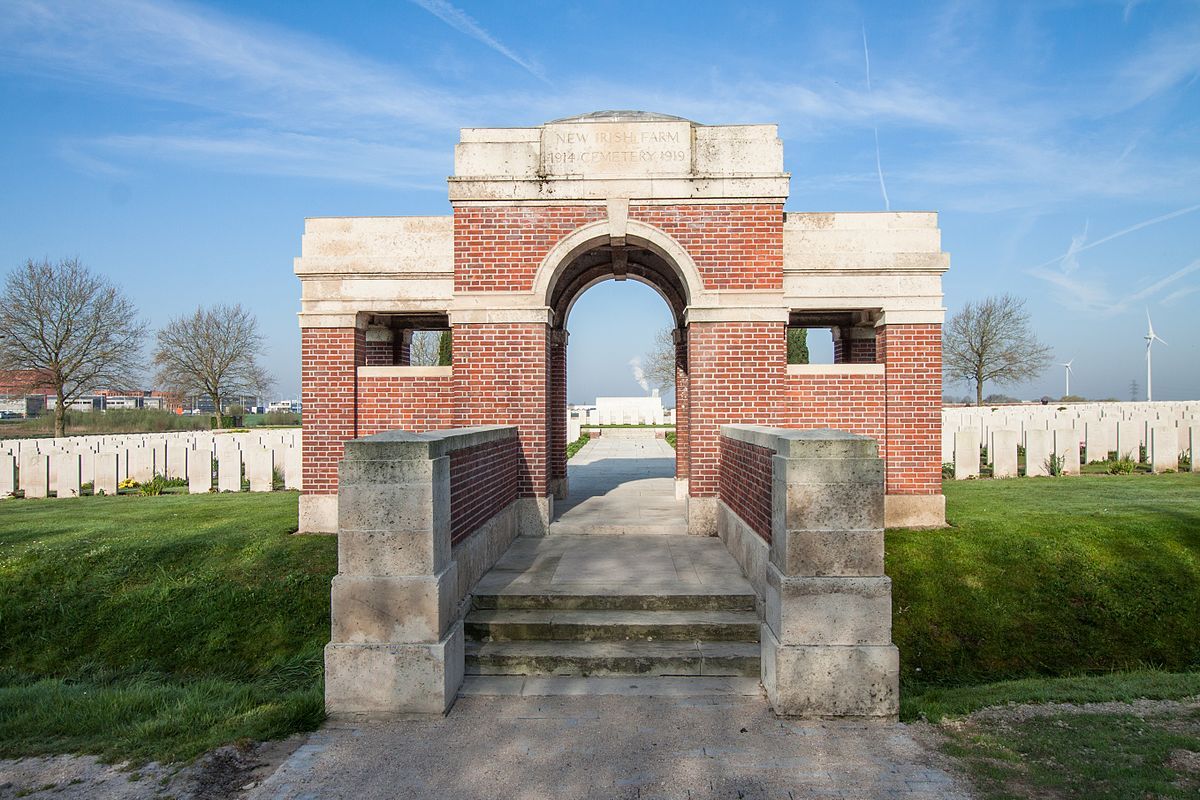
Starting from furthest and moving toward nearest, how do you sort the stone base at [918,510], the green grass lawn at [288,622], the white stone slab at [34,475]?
the white stone slab at [34,475] < the stone base at [918,510] < the green grass lawn at [288,622]

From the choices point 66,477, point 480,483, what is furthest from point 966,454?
point 66,477

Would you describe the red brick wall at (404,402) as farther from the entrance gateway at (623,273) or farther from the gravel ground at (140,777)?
the gravel ground at (140,777)

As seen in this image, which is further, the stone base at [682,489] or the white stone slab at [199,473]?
the white stone slab at [199,473]

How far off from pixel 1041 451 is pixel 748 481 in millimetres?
11419

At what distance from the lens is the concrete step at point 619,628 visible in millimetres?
5355

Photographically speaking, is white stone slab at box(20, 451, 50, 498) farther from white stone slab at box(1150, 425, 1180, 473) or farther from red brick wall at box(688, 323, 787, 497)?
white stone slab at box(1150, 425, 1180, 473)

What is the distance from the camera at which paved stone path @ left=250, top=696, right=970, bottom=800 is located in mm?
3551

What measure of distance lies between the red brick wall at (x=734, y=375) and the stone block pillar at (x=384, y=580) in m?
4.53

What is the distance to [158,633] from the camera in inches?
267

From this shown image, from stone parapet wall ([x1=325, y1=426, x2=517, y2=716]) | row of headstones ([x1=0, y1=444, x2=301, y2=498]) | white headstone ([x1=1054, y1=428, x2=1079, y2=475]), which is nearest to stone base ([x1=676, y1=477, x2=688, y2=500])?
stone parapet wall ([x1=325, y1=426, x2=517, y2=716])

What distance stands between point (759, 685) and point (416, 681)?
245 centimetres

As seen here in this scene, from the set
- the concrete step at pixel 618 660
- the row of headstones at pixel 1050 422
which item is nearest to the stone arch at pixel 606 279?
the concrete step at pixel 618 660

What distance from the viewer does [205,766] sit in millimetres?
3738

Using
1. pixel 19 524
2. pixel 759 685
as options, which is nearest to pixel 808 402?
pixel 759 685
